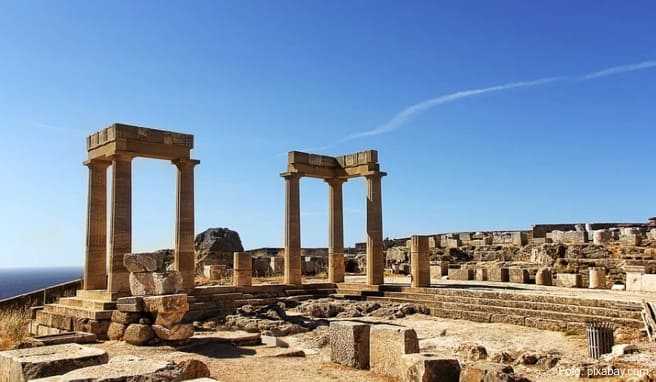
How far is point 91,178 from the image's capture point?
1936 centimetres

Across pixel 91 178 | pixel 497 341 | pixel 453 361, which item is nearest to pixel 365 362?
pixel 453 361

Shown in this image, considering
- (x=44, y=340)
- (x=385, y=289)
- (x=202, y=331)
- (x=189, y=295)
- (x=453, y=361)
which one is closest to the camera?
(x=453, y=361)

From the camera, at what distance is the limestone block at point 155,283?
1405cm

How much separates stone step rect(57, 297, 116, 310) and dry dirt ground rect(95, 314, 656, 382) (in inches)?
80.2

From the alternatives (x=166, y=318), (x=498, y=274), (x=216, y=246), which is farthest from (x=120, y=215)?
(x=498, y=274)

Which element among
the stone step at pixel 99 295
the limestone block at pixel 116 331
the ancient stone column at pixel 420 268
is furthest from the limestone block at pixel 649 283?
the stone step at pixel 99 295

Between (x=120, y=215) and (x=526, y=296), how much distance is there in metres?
13.7

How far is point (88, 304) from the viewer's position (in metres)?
16.5

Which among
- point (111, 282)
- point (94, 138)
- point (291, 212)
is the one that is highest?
point (94, 138)

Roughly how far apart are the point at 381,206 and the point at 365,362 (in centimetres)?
1455

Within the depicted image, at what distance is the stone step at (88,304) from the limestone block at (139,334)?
245 cm

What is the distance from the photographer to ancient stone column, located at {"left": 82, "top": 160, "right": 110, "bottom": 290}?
62.5ft

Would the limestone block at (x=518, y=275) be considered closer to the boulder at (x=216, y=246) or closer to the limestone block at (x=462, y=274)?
the limestone block at (x=462, y=274)

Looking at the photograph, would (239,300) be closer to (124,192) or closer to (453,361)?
(124,192)
